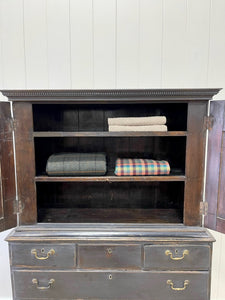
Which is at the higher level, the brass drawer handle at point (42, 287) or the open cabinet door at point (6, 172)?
the open cabinet door at point (6, 172)

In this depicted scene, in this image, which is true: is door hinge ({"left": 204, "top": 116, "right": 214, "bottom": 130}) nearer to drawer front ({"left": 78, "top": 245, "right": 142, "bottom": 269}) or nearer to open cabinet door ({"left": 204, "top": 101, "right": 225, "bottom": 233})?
open cabinet door ({"left": 204, "top": 101, "right": 225, "bottom": 233})

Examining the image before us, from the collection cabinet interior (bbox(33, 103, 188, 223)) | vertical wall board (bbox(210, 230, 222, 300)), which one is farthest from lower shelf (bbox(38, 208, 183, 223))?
vertical wall board (bbox(210, 230, 222, 300))

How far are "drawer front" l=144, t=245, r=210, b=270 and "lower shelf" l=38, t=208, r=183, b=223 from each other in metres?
0.16

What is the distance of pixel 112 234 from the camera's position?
116cm

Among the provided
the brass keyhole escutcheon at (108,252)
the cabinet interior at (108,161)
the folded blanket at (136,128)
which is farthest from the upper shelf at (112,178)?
the brass keyhole escutcheon at (108,252)

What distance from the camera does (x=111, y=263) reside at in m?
1.16

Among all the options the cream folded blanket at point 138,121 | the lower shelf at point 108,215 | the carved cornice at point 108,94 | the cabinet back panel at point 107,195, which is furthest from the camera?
the cabinet back panel at point 107,195
